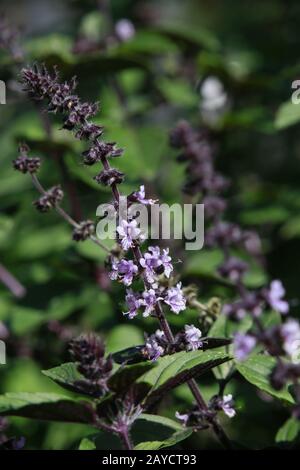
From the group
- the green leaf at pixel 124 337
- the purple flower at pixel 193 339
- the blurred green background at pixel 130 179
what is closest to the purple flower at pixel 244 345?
the purple flower at pixel 193 339

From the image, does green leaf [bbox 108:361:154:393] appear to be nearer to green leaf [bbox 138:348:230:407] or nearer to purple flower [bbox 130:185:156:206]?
green leaf [bbox 138:348:230:407]

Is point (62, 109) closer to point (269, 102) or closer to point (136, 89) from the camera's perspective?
point (269, 102)

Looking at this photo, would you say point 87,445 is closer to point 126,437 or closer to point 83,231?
point 126,437

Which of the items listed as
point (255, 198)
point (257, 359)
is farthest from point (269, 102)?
point (257, 359)

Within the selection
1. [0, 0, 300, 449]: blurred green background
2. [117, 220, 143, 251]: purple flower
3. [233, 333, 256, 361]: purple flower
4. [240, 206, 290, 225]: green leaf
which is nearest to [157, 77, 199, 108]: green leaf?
[0, 0, 300, 449]: blurred green background

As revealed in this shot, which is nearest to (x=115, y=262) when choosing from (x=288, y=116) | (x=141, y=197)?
(x=141, y=197)
